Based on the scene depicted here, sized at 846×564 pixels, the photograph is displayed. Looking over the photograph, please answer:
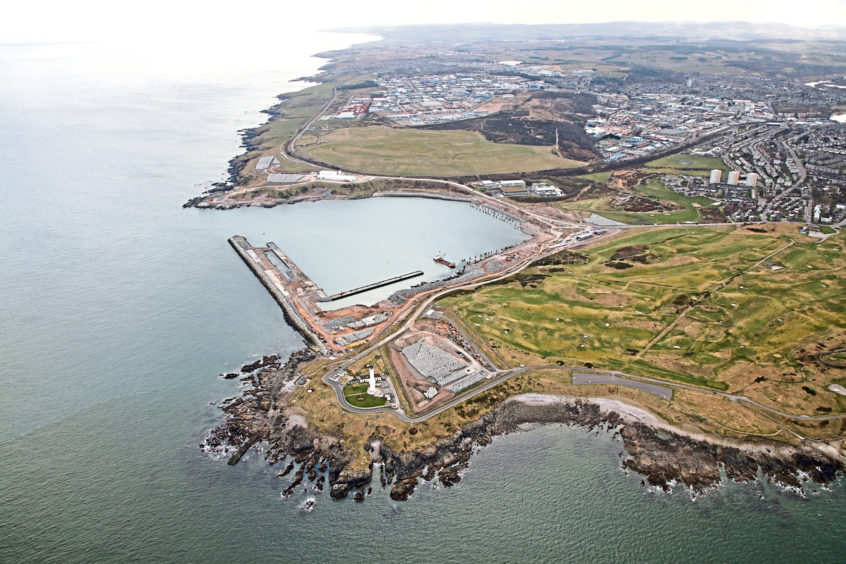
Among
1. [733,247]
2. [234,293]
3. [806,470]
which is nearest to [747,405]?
[806,470]

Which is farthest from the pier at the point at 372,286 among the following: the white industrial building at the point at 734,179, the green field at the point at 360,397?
the white industrial building at the point at 734,179

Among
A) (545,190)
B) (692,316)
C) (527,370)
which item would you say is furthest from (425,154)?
(527,370)

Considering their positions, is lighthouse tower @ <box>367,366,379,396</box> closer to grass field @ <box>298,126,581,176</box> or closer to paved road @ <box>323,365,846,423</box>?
paved road @ <box>323,365,846,423</box>

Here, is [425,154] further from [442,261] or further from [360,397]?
[360,397]

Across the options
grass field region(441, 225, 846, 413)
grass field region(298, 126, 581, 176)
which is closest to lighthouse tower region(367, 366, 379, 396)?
grass field region(441, 225, 846, 413)

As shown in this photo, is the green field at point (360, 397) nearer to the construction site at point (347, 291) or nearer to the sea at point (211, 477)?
the construction site at point (347, 291)

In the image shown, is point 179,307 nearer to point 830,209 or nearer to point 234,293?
point 234,293
